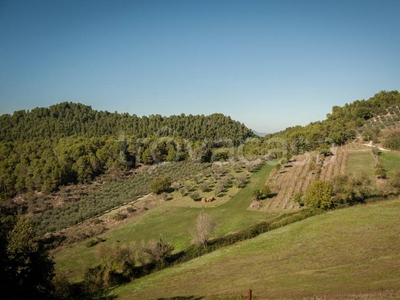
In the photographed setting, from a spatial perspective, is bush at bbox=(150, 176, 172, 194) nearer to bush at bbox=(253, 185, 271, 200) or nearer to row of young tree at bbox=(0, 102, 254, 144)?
bush at bbox=(253, 185, 271, 200)

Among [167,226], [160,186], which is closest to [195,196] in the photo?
[160,186]

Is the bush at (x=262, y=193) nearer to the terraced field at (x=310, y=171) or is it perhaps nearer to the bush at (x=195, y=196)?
the terraced field at (x=310, y=171)

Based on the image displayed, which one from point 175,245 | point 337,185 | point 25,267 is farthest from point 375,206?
point 25,267

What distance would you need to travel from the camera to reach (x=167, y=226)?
60125 mm

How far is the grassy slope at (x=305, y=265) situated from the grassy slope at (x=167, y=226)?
1042cm

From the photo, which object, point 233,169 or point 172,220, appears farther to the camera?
point 233,169

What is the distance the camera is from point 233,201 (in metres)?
71.1

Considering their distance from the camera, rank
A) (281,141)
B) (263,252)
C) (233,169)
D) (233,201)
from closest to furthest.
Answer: (263,252) → (233,201) → (233,169) → (281,141)

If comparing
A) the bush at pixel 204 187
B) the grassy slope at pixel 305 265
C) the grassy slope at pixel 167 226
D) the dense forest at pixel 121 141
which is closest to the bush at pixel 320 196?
the grassy slope at pixel 305 265

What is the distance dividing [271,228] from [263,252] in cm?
1139

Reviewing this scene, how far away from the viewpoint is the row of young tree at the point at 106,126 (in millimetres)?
162500

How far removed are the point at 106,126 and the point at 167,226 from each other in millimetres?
136781

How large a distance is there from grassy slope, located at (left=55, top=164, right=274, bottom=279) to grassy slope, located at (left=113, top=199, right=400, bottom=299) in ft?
34.2

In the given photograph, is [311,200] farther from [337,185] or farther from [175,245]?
[175,245]
